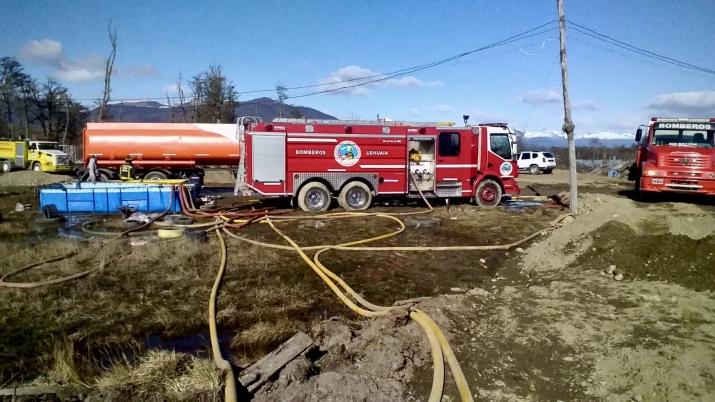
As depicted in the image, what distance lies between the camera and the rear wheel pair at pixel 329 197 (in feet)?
44.6

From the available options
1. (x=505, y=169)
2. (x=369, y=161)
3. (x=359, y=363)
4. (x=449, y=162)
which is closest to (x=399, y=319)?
(x=359, y=363)

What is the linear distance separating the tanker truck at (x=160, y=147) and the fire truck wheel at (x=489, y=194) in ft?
37.7

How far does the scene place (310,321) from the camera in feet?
18.6

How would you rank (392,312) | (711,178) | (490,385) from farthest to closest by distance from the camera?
(711,178), (392,312), (490,385)

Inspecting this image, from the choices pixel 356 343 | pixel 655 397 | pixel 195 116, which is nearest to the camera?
pixel 655 397

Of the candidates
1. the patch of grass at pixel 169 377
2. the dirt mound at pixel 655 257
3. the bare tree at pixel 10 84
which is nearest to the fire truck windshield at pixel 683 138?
the dirt mound at pixel 655 257

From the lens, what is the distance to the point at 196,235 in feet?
31.3

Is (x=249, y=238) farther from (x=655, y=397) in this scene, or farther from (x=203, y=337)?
(x=655, y=397)

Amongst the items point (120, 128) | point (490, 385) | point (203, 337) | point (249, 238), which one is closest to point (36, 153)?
point (120, 128)

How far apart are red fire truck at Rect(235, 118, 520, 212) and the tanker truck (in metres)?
6.69

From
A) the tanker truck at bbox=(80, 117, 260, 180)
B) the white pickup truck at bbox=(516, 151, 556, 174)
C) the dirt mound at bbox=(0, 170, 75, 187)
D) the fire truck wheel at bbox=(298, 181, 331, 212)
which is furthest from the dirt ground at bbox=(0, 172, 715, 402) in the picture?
the white pickup truck at bbox=(516, 151, 556, 174)

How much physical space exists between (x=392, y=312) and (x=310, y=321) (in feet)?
3.83

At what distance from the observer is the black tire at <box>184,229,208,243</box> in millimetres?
9367

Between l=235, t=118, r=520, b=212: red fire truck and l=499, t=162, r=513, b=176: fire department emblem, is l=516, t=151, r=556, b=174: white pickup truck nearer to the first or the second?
l=499, t=162, r=513, b=176: fire department emblem
